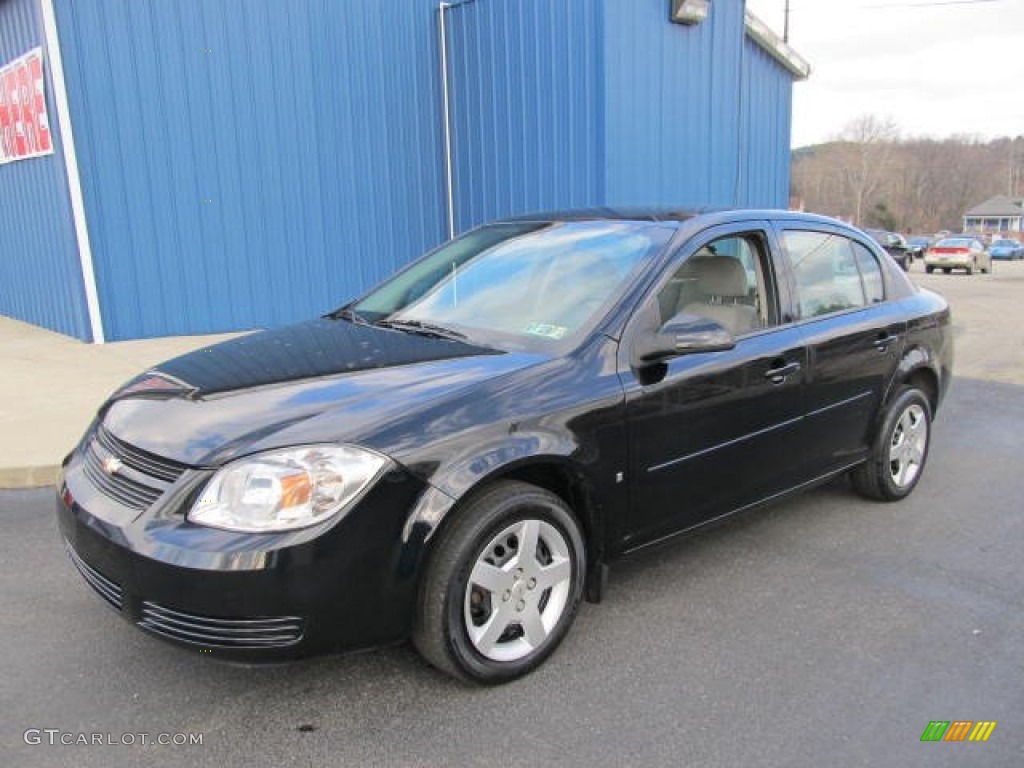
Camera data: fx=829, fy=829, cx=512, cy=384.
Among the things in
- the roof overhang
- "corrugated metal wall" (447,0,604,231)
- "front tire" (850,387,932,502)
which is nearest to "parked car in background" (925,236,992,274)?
the roof overhang

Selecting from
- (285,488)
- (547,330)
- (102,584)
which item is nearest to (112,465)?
(102,584)

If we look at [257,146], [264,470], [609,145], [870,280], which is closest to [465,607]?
[264,470]

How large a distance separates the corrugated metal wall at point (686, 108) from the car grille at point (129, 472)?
21.4ft

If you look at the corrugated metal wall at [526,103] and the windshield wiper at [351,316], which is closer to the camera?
the windshield wiper at [351,316]

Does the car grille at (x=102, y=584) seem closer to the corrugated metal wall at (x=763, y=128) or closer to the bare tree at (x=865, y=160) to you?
the corrugated metal wall at (x=763, y=128)

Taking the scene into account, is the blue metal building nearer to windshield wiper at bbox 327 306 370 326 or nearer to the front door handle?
windshield wiper at bbox 327 306 370 326

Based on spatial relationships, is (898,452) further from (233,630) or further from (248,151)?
(248,151)

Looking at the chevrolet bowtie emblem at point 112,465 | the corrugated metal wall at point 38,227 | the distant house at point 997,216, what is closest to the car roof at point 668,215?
the chevrolet bowtie emblem at point 112,465

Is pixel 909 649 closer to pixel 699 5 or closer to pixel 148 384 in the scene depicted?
pixel 148 384

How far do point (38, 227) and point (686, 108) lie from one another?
8075 mm

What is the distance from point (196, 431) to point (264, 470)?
0.34 metres

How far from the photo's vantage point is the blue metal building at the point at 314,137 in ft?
29.8

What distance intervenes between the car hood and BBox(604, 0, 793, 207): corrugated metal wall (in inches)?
226
